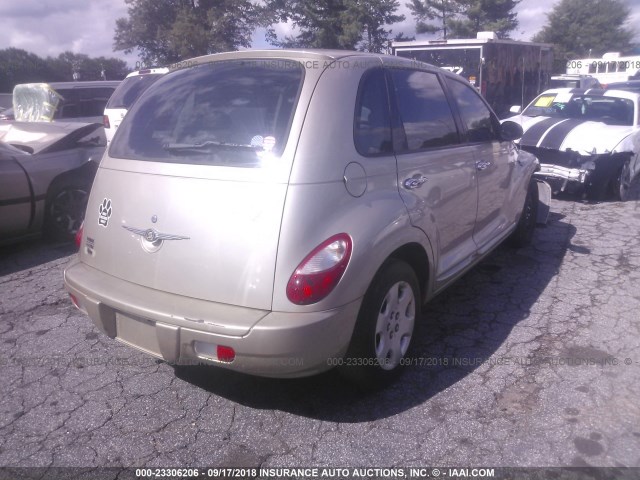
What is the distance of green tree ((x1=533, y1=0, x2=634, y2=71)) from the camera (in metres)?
45.2

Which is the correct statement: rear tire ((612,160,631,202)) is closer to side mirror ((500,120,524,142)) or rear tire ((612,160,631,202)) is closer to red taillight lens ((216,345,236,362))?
side mirror ((500,120,524,142))

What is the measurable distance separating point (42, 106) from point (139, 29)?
25.6 m

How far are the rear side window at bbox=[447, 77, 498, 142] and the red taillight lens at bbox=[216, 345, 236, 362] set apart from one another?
2.41m

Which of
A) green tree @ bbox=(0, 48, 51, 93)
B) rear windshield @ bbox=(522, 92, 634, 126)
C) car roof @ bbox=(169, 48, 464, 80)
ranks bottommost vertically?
rear windshield @ bbox=(522, 92, 634, 126)

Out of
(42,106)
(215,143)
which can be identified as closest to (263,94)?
(215,143)

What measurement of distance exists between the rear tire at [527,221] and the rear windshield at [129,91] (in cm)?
663

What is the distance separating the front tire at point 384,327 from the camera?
8.87 ft

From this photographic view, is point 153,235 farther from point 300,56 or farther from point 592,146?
point 592,146

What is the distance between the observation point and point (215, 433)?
108 inches

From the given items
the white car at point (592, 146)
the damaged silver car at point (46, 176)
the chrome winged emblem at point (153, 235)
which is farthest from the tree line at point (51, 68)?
the chrome winged emblem at point (153, 235)

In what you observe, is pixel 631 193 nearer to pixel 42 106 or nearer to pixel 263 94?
pixel 263 94

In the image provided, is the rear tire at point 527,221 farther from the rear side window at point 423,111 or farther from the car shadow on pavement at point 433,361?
the rear side window at point 423,111

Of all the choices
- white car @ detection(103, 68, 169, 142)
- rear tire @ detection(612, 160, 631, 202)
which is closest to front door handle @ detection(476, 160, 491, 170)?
rear tire @ detection(612, 160, 631, 202)

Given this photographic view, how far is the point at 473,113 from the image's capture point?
4.12 metres
